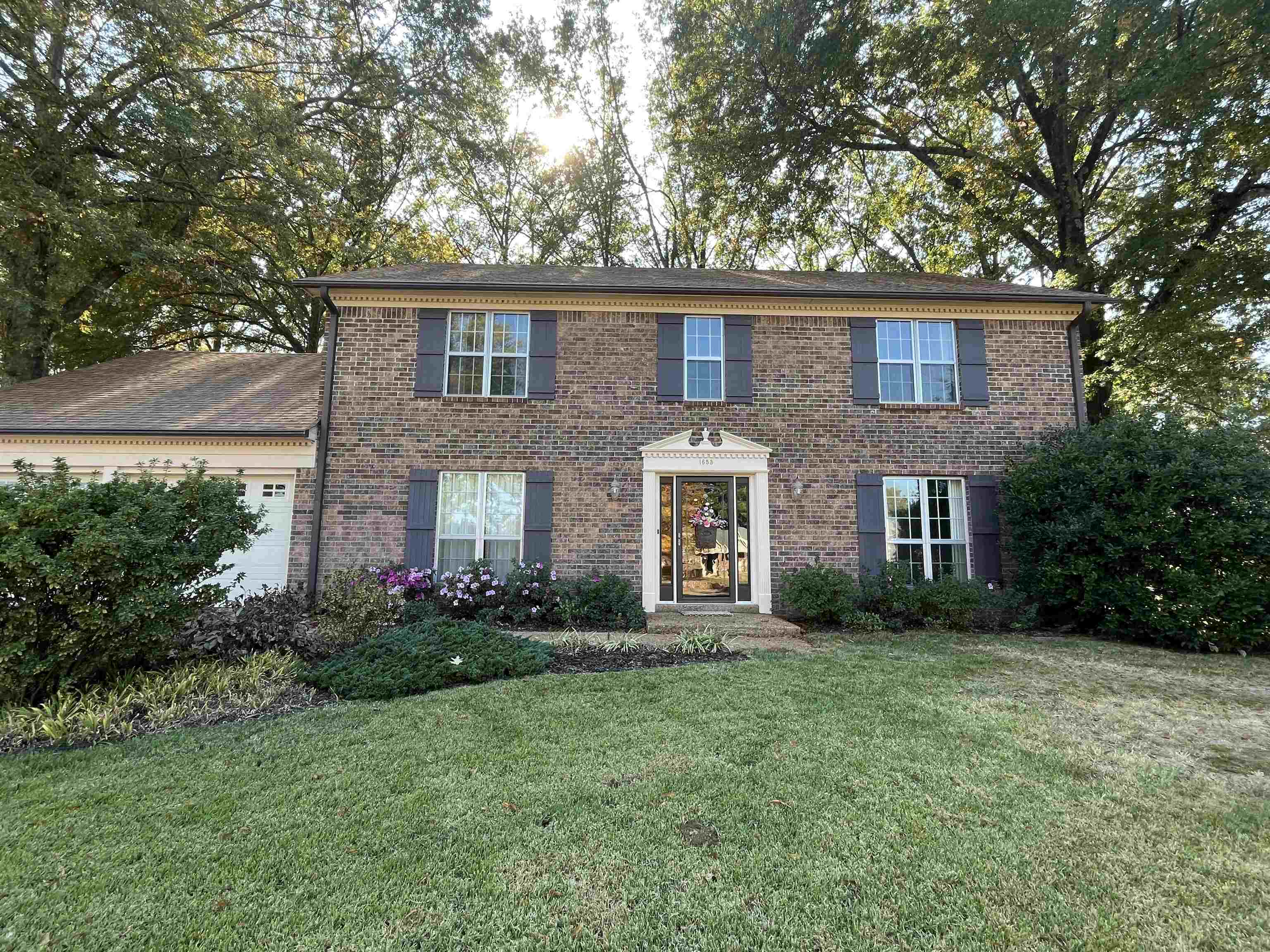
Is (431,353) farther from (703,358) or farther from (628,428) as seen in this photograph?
(703,358)

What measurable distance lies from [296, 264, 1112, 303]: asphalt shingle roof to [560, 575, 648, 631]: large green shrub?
15.5ft

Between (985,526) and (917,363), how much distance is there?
2.89 m

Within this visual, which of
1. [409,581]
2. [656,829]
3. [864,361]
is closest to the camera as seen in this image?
[656,829]

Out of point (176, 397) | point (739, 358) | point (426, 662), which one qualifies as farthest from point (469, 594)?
point (176, 397)

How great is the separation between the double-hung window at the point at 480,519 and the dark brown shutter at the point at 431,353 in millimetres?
1442

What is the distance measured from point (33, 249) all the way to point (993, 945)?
17656mm

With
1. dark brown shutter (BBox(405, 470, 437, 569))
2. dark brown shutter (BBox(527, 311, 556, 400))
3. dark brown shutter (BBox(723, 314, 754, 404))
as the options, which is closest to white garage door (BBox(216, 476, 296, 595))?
dark brown shutter (BBox(405, 470, 437, 569))

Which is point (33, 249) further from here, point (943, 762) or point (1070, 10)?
point (1070, 10)

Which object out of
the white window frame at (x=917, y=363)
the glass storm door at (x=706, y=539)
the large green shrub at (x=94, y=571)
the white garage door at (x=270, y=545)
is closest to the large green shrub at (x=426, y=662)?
the large green shrub at (x=94, y=571)

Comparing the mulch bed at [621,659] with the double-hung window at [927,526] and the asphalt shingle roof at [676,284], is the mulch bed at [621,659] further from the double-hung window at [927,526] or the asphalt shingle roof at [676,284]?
the asphalt shingle roof at [676,284]

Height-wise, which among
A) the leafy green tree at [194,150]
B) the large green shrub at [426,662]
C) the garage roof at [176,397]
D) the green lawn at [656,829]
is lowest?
the green lawn at [656,829]

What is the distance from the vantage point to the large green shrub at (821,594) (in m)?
7.98

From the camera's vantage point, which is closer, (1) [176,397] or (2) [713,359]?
(2) [713,359]

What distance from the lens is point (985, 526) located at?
8.74m
